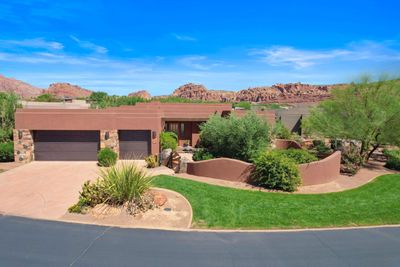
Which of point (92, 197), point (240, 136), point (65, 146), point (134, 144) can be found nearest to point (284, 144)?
point (240, 136)

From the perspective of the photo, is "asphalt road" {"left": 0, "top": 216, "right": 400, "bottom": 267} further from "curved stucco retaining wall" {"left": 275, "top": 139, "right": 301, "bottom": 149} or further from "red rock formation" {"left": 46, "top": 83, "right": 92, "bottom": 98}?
"red rock formation" {"left": 46, "top": 83, "right": 92, "bottom": 98}

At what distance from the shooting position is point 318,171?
1373 cm

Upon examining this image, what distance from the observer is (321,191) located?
42.1 feet

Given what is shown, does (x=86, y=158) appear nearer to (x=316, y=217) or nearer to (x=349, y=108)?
(x=316, y=217)

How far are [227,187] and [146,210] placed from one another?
4539 millimetres

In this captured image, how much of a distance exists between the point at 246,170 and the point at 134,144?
9.78 meters

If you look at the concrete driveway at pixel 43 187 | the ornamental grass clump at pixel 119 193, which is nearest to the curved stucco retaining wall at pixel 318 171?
the ornamental grass clump at pixel 119 193

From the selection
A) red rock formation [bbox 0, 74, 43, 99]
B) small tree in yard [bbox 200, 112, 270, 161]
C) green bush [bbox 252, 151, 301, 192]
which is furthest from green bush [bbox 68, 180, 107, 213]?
red rock formation [bbox 0, 74, 43, 99]

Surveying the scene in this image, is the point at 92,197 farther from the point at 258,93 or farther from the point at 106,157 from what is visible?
the point at 258,93

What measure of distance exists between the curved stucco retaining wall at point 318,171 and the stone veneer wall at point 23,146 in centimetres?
1743

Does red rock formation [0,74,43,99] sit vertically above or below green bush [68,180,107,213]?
above

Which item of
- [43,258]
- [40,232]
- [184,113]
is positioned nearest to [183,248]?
[43,258]

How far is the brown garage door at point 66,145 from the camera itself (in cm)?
1966

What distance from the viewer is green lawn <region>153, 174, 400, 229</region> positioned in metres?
8.99
